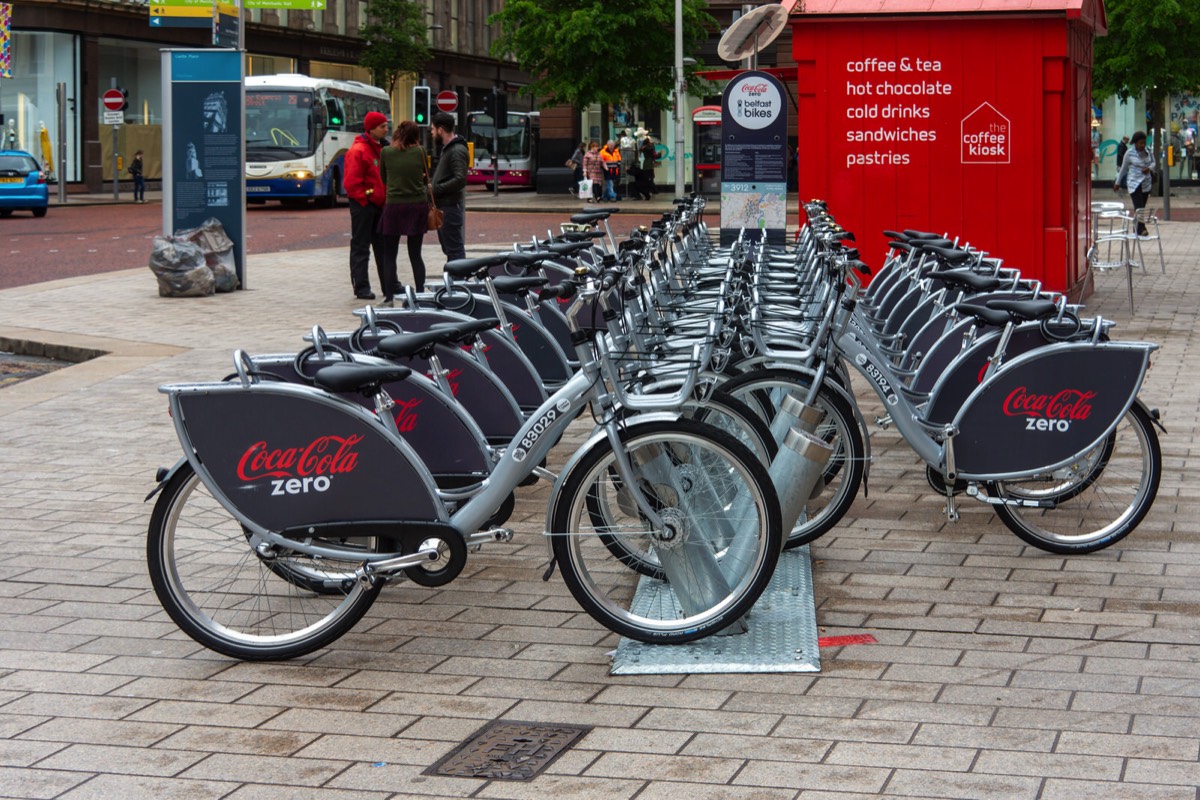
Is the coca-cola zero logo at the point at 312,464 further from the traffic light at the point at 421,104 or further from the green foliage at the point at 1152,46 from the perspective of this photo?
the green foliage at the point at 1152,46

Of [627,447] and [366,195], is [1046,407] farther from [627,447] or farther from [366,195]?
[366,195]

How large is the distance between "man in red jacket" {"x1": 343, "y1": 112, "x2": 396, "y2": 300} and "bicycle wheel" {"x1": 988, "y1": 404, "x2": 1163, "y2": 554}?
10.1 metres

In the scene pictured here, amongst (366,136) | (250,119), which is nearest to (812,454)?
(366,136)

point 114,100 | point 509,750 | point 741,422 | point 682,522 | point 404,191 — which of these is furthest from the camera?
point 114,100

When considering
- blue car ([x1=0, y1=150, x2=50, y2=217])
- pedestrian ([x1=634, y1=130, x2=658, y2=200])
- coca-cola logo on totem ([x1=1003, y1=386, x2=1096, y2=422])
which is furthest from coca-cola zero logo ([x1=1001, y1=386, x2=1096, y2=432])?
pedestrian ([x1=634, y1=130, x2=658, y2=200])

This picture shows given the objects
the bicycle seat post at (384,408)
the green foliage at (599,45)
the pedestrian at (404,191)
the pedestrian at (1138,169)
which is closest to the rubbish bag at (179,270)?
the pedestrian at (404,191)

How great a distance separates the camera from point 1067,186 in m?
14.1

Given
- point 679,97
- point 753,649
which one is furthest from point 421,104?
point 753,649

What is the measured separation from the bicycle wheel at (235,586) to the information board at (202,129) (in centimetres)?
1249

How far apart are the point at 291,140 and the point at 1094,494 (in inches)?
1434

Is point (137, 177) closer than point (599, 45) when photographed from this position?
No

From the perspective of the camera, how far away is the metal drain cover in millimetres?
4117

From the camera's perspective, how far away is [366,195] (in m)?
16.3

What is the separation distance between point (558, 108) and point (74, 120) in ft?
44.8
